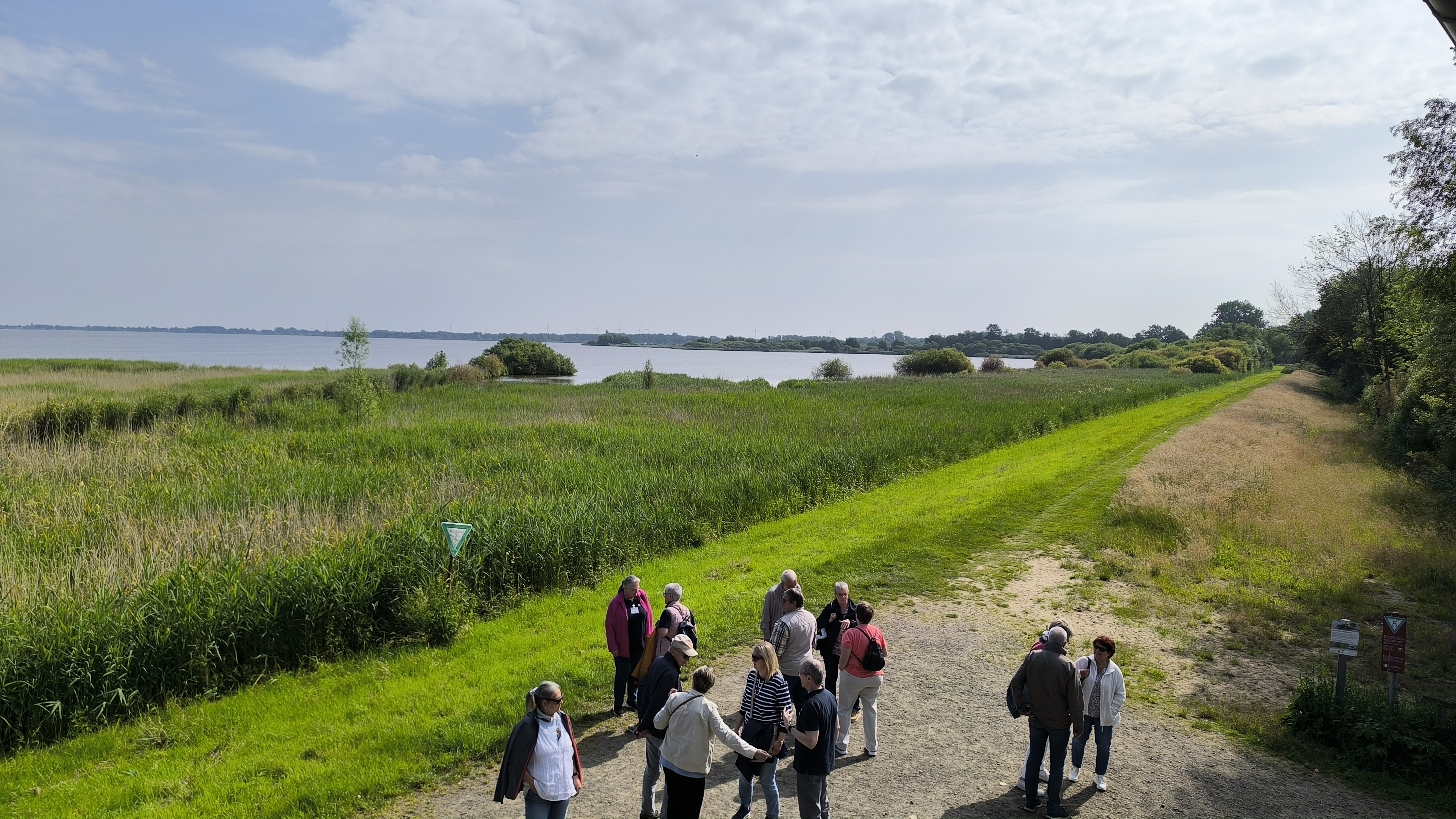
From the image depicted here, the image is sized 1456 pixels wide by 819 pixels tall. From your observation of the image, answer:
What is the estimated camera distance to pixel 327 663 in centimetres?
1033

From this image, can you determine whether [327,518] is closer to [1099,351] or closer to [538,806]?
[538,806]

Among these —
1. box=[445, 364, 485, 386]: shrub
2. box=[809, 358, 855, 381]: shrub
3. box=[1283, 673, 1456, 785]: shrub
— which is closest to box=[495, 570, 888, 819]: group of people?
box=[1283, 673, 1456, 785]: shrub


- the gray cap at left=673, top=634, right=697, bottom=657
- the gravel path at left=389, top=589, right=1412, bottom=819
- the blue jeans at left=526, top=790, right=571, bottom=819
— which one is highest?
the gray cap at left=673, top=634, right=697, bottom=657

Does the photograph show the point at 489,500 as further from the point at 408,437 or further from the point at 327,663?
the point at 408,437

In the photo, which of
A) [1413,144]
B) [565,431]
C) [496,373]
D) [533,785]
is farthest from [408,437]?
[496,373]

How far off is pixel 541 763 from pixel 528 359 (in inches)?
3139

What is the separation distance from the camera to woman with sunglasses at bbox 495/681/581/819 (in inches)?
224

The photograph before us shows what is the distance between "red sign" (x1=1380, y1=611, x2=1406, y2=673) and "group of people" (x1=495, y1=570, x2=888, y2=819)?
560cm

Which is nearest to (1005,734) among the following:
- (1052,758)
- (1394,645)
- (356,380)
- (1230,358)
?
(1052,758)

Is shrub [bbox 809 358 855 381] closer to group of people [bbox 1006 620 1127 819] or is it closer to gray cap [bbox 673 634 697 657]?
group of people [bbox 1006 620 1127 819]

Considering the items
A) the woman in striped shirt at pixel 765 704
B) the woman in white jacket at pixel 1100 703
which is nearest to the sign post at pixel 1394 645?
the woman in white jacket at pixel 1100 703

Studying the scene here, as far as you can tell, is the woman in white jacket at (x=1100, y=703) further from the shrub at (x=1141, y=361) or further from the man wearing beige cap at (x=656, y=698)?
the shrub at (x=1141, y=361)

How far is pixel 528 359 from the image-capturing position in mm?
82250

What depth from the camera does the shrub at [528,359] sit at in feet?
268
